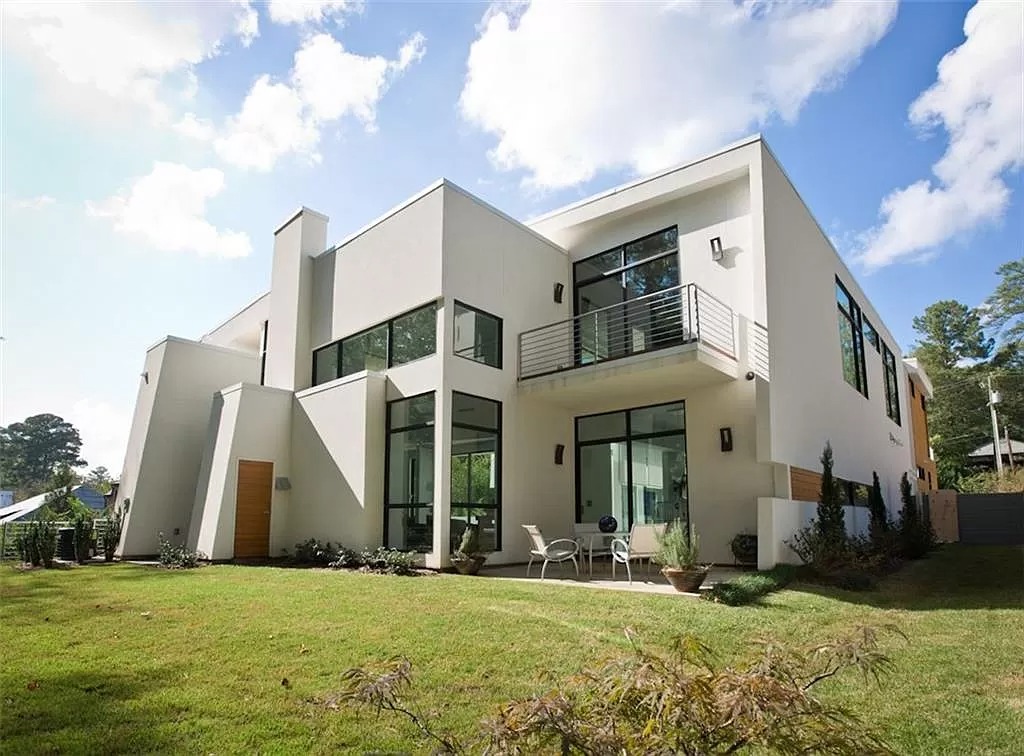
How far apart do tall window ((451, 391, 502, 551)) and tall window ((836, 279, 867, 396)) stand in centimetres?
860


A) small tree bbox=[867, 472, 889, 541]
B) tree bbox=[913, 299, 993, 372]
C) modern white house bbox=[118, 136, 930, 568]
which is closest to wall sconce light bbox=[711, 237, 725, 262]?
modern white house bbox=[118, 136, 930, 568]

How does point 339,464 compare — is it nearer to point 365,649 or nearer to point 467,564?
point 467,564

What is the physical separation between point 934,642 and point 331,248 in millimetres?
12139

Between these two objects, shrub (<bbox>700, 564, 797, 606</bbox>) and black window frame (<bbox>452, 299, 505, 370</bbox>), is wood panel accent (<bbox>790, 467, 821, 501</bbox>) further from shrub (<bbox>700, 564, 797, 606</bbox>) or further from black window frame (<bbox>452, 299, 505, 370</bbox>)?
black window frame (<bbox>452, 299, 505, 370</bbox>)

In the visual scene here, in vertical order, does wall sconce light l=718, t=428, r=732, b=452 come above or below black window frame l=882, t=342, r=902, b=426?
below

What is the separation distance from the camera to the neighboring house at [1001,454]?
31719mm

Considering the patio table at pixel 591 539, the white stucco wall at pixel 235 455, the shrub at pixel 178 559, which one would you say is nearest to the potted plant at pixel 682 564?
the patio table at pixel 591 539

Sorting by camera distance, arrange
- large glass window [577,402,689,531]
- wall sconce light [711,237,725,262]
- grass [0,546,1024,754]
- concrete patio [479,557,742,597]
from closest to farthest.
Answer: grass [0,546,1024,754]
concrete patio [479,557,742,597]
wall sconce light [711,237,725,262]
large glass window [577,402,689,531]

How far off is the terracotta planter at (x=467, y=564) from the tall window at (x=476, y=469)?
0.50 m

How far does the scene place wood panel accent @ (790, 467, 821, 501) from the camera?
10461mm

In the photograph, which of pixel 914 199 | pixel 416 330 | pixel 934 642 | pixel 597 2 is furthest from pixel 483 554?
pixel 914 199

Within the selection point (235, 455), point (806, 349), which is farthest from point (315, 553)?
point (806, 349)

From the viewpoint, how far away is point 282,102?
7.22 meters

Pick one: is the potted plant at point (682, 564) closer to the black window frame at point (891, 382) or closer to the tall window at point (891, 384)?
the black window frame at point (891, 382)
